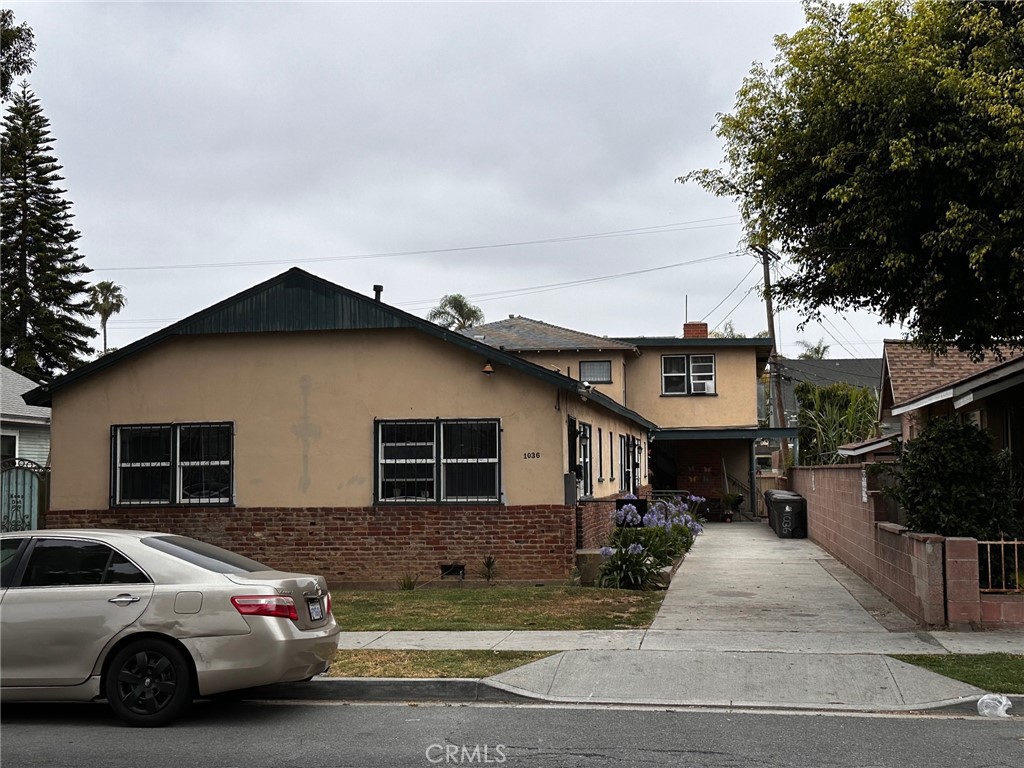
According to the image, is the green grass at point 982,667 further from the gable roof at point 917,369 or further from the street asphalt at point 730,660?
the gable roof at point 917,369

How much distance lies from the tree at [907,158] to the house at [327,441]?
4.83 m

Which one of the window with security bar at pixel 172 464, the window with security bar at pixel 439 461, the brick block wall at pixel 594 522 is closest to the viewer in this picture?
the window with security bar at pixel 439 461

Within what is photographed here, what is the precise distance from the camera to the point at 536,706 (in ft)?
29.5

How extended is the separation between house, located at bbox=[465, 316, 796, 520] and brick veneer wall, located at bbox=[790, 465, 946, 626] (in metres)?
8.95

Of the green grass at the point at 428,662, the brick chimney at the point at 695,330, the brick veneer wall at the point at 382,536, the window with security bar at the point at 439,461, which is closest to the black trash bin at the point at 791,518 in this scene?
the brick chimney at the point at 695,330

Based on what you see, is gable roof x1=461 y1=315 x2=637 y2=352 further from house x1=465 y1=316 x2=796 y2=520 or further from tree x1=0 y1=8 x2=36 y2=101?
tree x1=0 y1=8 x2=36 y2=101

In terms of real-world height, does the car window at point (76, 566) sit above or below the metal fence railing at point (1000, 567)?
above

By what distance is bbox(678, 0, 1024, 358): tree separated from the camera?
11445 mm

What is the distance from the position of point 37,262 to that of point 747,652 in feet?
142

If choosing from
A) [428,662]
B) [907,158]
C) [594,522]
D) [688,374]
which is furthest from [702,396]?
[428,662]

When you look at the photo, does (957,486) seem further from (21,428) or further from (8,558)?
(21,428)

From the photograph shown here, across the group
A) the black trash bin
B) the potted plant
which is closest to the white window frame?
the potted plant

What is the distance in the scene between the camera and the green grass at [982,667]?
901 centimetres

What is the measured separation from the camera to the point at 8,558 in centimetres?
858
